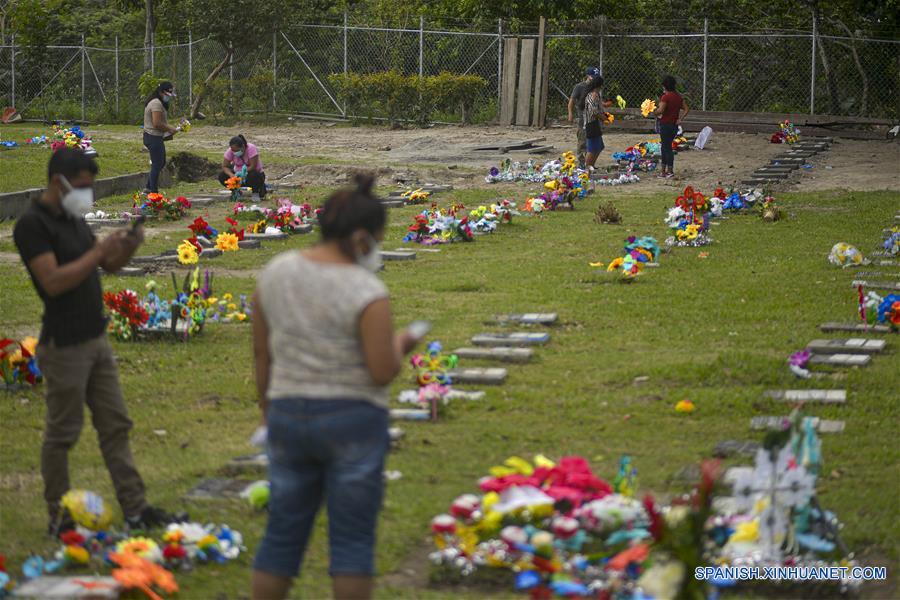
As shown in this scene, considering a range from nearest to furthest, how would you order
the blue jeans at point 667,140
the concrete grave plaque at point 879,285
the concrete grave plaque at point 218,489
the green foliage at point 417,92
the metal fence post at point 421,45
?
1. the concrete grave plaque at point 218,489
2. the concrete grave plaque at point 879,285
3. the blue jeans at point 667,140
4. the green foliage at point 417,92
5. the metal fence post at point 421,45

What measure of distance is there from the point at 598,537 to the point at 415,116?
88.3 ft

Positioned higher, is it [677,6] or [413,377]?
[677,6]

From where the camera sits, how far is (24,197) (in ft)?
60.4

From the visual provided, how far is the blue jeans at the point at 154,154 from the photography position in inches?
757

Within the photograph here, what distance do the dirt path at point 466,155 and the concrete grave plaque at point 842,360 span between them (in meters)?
11.8

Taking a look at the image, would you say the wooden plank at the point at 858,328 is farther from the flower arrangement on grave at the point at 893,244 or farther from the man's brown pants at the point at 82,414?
the man's brown pants at the point at 82,414

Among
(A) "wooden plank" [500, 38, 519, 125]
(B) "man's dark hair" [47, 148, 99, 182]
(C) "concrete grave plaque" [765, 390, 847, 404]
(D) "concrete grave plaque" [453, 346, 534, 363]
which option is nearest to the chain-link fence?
(A) "wooden plank" [500, 38, 519, 125]

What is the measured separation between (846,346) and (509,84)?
21.7 meters

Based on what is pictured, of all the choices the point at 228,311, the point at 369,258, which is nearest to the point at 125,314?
the point at 228,311

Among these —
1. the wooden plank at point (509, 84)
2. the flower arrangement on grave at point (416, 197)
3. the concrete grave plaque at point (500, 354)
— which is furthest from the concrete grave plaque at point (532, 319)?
the wooden plank at point (509, 84)

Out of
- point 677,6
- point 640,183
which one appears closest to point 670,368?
point 640,183

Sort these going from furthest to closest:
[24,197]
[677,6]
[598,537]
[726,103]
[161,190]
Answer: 1. [677,6]
2. [726,103]
3. [161,190]
4. [24,197]
5. [598,537]

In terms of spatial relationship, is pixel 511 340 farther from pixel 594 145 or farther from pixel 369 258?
pixel 594 145

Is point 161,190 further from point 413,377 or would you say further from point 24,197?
point 413,377
